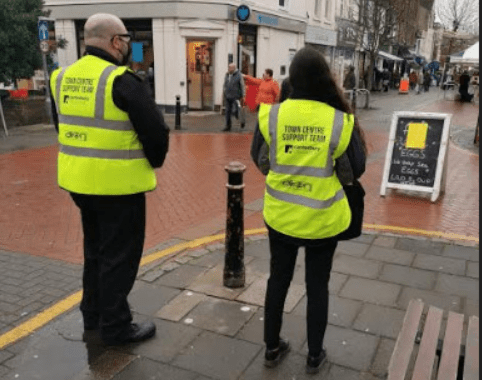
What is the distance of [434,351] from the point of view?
2.37 metres

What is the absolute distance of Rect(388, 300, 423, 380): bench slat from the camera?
2.21 m

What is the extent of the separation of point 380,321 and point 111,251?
1.96m

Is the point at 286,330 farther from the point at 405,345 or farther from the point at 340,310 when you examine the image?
the point at 405,345

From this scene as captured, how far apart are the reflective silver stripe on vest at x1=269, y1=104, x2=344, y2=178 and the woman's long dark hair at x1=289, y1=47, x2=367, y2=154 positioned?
0.30ft

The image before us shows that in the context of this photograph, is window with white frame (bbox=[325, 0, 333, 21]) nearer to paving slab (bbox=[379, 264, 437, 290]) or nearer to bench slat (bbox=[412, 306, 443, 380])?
paving slab (bbox=[379, 264, 437, 290])

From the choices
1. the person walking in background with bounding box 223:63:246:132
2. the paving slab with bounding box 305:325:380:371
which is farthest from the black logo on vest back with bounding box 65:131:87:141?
the person walking in background with bounding box 223:63:246:132

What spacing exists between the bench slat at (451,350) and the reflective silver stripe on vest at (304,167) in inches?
39.9

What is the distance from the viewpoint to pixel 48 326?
3463 mm

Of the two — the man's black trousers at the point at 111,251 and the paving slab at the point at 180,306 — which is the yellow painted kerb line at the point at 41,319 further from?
the paving slab at the point at 180,306

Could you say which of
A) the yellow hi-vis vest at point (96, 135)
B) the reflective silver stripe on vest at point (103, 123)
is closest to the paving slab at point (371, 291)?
the yellow hi-vis vest at point (96, 135)

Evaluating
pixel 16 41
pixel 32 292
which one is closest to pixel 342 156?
pixel 32 292

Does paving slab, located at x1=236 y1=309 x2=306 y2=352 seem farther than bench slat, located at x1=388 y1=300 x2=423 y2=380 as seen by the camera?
Yes

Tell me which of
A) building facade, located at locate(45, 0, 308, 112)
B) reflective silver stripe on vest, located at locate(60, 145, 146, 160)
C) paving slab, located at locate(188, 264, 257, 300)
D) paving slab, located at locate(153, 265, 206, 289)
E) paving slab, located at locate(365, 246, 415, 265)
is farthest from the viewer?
building facade, located at locate(45, 0, 308, 112)

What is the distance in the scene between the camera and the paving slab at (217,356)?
296cm
